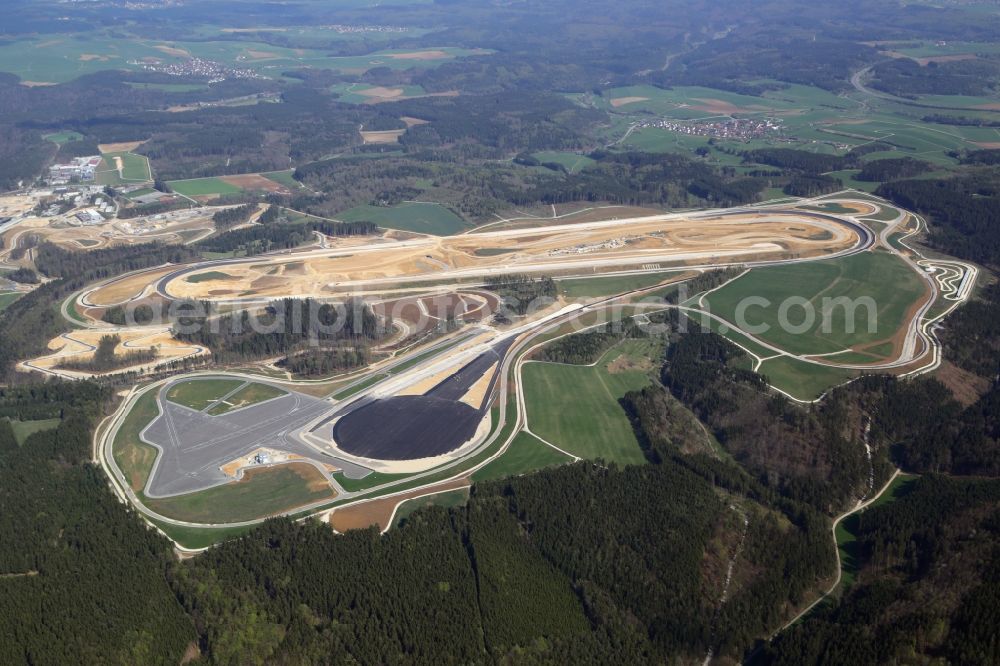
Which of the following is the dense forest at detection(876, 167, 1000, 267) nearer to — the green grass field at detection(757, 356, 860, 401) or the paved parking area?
the green grass field at detection(757, 356, 860, 401)

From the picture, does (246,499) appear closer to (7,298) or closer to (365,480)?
(365,480)

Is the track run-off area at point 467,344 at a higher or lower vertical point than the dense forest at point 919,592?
lower

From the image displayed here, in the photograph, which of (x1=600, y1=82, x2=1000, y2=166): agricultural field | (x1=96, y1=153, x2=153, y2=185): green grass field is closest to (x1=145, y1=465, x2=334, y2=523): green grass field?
(x1=96, y1=153, x2=153, y2=185): green grass field

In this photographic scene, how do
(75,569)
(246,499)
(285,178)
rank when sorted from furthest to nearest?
(285,178)
(246,499)
(75,569)

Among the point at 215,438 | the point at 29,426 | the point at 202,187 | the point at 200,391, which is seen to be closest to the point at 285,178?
the point at 202,187

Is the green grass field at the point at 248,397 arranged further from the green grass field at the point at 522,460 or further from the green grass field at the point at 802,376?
the green grass field at the point at 802,376

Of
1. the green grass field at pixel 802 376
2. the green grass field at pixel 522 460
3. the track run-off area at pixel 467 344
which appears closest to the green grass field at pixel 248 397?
the track run-off area at pixel 467 344
